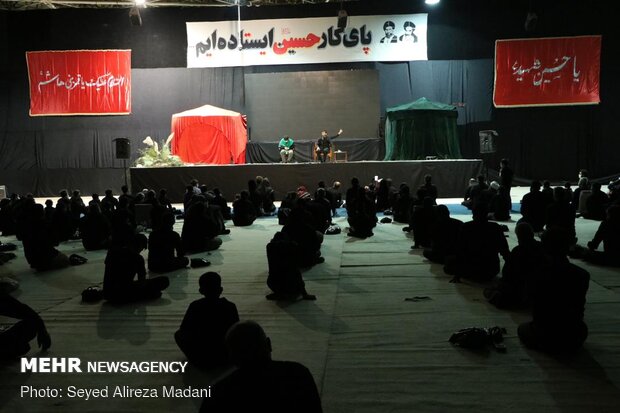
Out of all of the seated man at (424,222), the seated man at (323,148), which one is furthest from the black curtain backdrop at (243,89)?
the seated man at (424,222)

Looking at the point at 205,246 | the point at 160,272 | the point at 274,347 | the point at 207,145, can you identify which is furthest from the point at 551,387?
the point at 207,145

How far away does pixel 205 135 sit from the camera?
1977cm

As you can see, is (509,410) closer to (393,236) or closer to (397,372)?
(397,372)

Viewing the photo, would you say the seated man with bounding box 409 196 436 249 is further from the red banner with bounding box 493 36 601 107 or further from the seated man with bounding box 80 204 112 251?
the red banner with bounding box 493 36 601 107

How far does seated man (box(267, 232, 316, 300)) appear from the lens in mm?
5242

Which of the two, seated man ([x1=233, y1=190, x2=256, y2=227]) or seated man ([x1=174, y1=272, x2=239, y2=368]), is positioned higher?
seated man ([x1=174, y1=272, x2=239, y2=368])

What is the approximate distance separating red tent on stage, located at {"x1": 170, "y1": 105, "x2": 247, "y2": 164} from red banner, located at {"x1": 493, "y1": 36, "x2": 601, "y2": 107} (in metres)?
9.73

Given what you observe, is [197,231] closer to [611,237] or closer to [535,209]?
[611,237]

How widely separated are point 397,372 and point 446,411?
0.56 m

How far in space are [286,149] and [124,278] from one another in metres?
14.1

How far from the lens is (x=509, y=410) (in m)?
2.90

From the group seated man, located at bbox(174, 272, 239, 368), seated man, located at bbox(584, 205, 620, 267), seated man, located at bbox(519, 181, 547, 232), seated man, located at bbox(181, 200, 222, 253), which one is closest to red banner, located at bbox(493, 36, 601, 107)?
seated man, located at bbox(519, 181, 547, 232)

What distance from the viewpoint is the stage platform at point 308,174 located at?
50.9ft

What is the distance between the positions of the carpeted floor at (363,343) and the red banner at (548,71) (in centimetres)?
1505
